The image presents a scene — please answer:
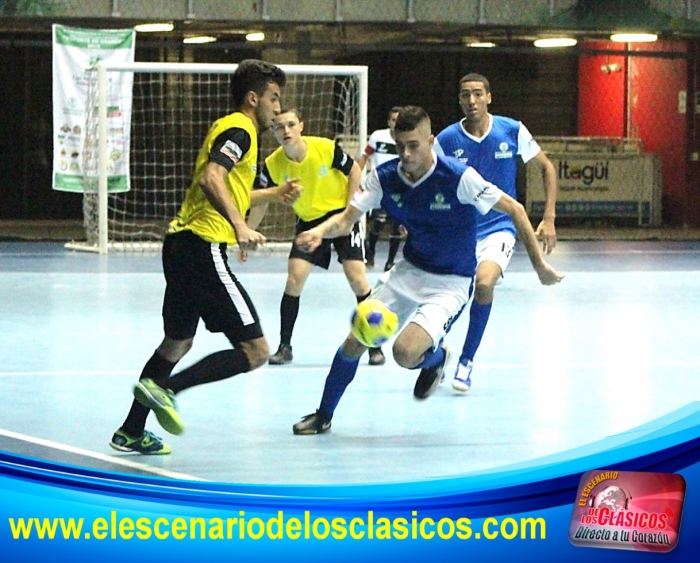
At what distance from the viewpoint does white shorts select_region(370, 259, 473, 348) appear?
7715 millimetres

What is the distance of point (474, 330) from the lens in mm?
9109

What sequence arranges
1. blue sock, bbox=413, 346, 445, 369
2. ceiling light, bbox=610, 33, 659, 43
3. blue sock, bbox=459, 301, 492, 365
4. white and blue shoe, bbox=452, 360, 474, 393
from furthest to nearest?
ceiling light, bbox=610, 33, 659, 43 < blue sock, bbox=459, 301, 492, 365 < white and blue shoe, bbox=452, 360, 474, 393 < blue sock, bbox=413, 346, 445, 369

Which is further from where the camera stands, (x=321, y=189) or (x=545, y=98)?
(x=545, y=98)

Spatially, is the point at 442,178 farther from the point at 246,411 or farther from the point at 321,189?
the point at 321,189

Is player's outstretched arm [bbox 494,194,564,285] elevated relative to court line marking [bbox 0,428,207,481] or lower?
elevated

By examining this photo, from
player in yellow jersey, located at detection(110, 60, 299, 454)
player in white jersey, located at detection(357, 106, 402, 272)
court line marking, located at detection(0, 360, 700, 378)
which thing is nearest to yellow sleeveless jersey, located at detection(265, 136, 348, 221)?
court line marking, located at detection(0, 360, 700, 378)

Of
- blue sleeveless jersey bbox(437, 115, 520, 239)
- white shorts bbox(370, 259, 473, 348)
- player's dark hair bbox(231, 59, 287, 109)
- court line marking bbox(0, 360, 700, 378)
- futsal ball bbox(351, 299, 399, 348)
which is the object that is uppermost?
player's dark hair bbox(231, 59, 287, 109)

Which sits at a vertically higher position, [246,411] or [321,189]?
[321,189]

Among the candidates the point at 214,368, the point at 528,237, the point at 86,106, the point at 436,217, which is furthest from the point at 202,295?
the point at 86,106

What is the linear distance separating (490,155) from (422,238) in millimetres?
1934

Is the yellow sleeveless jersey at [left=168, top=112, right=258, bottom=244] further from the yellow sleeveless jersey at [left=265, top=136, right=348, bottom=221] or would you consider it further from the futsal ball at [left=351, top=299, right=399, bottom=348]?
the yellow sleeveless jersey at [left=265, top=136, right=348, bottom=221]

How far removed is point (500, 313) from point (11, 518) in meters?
8.97

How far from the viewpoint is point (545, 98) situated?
28281 millimetres

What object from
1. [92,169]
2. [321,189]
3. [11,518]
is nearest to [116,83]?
[92,169]
